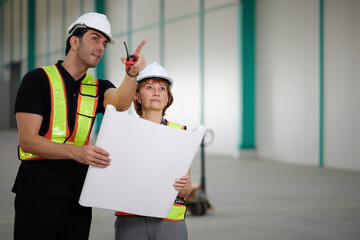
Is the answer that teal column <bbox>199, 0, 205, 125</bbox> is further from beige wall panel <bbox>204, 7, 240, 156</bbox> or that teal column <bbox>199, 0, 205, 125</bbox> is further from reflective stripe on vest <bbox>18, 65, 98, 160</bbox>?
reflective stripe on vest <bbox>18, 65, 98, 160</bbox>

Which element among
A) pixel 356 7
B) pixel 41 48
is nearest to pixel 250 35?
pixel 356 7

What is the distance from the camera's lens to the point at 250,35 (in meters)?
11.9

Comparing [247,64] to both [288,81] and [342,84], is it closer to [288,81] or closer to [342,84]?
[288,81]

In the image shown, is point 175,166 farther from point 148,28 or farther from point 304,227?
point 148,28

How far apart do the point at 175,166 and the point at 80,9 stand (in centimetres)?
1775

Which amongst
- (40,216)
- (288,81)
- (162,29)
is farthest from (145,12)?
(40,216)

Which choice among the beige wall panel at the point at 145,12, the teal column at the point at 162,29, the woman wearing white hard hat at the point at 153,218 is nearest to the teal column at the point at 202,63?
the teal column at the point at 162,29

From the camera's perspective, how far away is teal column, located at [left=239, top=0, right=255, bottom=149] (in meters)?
11.8

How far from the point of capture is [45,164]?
2.05 meters

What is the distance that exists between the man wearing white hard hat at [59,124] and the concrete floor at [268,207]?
1.26 meters

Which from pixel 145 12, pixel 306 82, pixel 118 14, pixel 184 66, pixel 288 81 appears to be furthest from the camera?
pixel 118 14

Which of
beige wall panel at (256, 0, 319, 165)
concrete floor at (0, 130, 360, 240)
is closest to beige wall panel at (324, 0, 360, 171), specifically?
beige wall panel at (256, 0, 319, 165)

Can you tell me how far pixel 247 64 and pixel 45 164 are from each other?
403 inches

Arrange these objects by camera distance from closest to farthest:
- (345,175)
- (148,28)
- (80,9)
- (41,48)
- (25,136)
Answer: (25,136)
(345,175)
(148,28)
(80,9)
(41,48)
